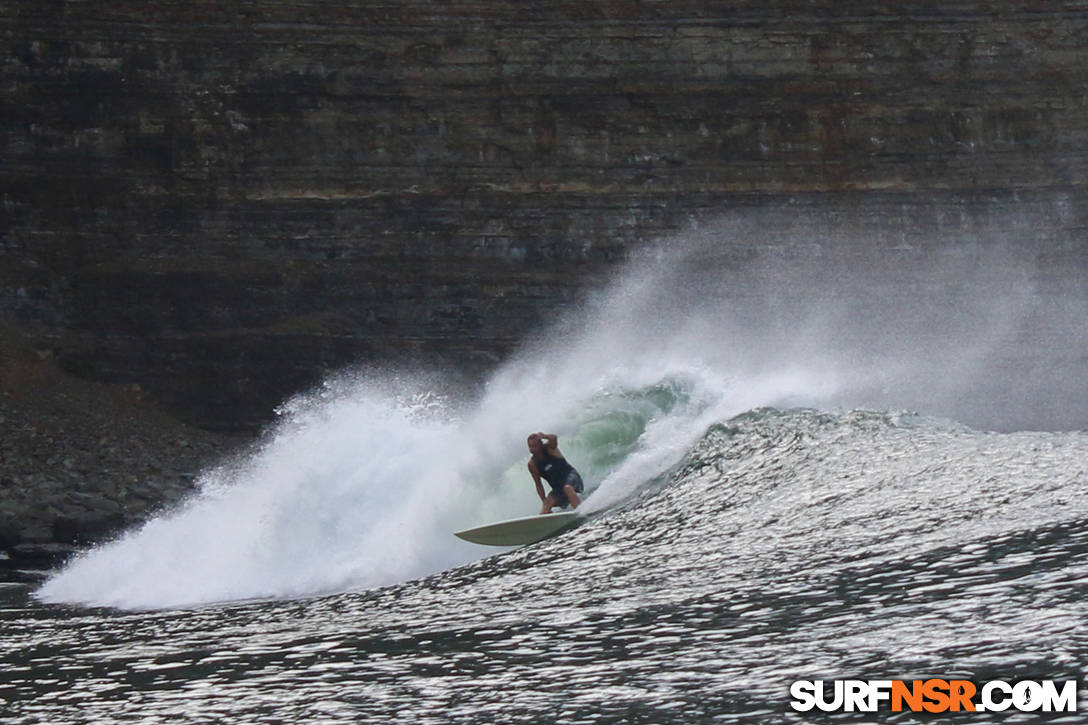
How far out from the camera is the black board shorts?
12512 mm

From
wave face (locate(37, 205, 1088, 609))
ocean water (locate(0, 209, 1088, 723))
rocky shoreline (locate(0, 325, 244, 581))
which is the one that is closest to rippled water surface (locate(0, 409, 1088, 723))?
ocean water (locate(0, 209, 1088, 723))

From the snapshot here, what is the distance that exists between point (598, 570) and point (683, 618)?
1791 millimetres

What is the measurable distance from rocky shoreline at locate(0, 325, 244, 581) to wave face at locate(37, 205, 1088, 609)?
919 millimetres

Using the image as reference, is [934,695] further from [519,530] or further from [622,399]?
[622,399]

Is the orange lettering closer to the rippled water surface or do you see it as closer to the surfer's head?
the rippled water surface

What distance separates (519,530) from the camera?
1155 centimetres

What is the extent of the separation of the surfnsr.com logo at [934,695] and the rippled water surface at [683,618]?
0.10 meters

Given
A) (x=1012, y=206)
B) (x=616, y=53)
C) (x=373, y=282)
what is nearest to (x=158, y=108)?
(x=373, y=282)

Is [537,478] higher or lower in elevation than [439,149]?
lower

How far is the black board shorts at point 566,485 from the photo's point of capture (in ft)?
41.1

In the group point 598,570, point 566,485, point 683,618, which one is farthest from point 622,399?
point 683,618

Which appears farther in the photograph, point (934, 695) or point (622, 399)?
point (622, 399)

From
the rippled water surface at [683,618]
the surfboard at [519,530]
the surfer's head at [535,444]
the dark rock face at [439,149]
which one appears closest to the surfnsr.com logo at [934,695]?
the rippled water surface at [683,618]

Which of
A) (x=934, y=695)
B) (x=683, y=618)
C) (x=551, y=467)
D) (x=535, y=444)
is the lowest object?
(x=934, y=695)
